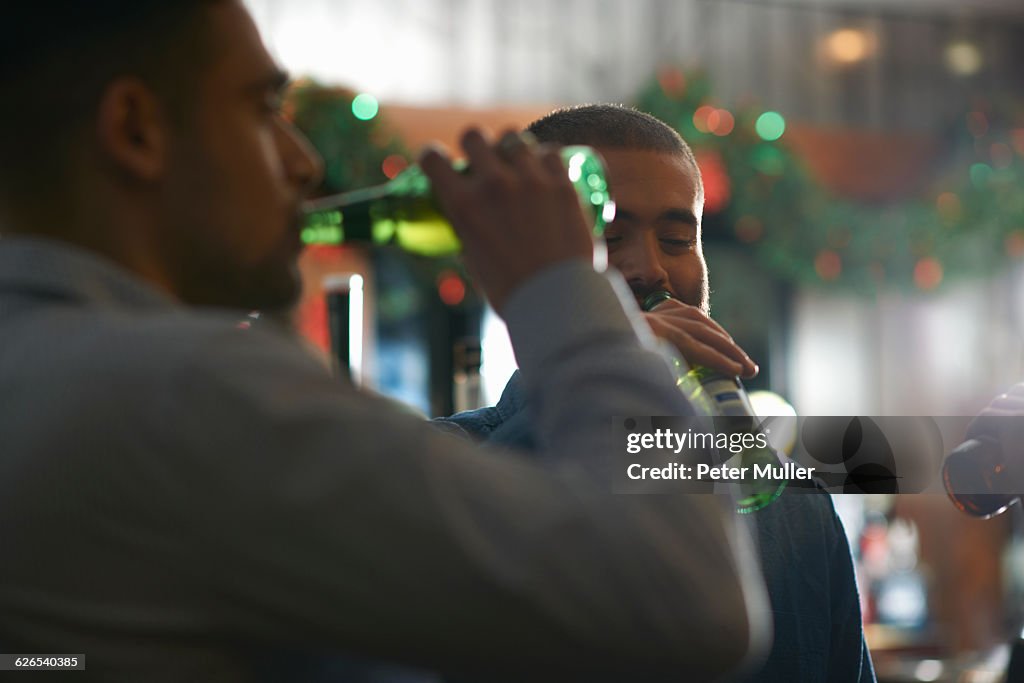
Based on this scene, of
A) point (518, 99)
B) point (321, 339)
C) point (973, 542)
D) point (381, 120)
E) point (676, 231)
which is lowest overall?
point (676, 231)

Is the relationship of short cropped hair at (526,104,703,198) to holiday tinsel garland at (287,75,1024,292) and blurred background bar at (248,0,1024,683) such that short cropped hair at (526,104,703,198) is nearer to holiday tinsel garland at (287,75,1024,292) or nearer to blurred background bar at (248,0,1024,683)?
blurred background bar at (248,0,1024,683)

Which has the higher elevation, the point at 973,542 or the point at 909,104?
the point at 909,104

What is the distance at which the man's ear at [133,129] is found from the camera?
0.54 m

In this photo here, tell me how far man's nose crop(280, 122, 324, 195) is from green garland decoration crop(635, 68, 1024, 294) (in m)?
3.18

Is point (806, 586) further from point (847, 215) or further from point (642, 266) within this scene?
point (847, 215)

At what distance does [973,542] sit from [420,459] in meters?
4.18

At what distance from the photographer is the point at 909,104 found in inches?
191

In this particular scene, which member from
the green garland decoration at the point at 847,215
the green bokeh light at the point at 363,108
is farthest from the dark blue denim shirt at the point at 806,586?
the green garland decoration at the point at 847,215

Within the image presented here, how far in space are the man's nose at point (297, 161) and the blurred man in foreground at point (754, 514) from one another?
1.17 feet

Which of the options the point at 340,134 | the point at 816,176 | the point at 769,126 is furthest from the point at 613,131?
the point at 816,176

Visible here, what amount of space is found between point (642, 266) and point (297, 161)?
451 mm

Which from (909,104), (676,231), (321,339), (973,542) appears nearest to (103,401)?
(676,231)

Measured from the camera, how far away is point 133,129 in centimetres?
55

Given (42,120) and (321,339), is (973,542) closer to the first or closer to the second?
(321,339)
